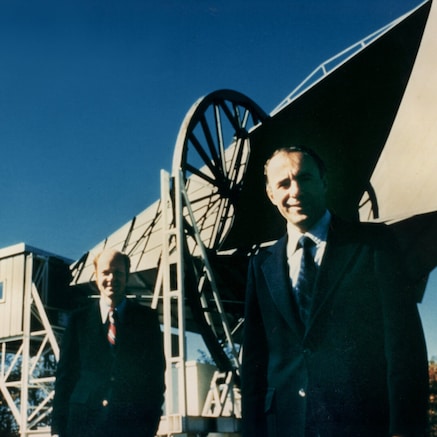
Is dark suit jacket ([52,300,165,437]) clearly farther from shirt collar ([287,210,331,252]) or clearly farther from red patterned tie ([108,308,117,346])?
shirt collar ([287,210,331,252])

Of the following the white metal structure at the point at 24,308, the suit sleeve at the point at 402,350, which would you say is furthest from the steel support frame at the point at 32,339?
the suit sleeve at the point at 402,350

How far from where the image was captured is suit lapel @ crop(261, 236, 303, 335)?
2771 mm

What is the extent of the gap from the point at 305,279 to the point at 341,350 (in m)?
0.39

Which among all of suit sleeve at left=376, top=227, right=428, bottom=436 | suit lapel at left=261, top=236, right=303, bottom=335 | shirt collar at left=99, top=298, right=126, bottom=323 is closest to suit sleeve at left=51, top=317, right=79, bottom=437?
shirt collar at left=99, top=298, right=126, bottom=323

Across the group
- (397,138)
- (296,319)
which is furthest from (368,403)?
(397,138)

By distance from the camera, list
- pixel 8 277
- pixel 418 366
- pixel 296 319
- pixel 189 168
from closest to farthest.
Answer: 1. pixel 418 366
2. pixel 296 319
3. pixel 189 168
4. pixel 8 277

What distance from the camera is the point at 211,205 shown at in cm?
1184

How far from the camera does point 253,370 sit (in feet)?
9.43

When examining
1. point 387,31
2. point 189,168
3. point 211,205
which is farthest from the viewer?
point 211,205

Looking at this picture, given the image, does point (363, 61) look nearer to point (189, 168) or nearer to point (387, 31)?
point (387, 31)

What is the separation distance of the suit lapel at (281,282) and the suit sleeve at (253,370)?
0.14 m

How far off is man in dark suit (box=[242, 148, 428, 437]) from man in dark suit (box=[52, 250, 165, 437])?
4.03 ft

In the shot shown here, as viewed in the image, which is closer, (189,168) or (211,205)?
(189,168)

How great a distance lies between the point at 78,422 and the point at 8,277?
10811 millimetres
